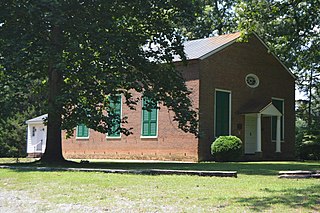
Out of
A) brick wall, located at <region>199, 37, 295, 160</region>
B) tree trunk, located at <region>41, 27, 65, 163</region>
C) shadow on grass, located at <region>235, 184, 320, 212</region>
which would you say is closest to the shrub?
brick wall, located at <region>199, 37, 295, 160</region>

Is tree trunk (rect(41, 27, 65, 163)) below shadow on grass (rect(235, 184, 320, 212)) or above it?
above

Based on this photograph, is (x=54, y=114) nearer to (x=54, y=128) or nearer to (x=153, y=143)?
(x=54, y=128)

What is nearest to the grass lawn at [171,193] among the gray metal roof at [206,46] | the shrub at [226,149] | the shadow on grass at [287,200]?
the shadow on grass at [287,200]

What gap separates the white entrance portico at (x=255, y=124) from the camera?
26.9 m

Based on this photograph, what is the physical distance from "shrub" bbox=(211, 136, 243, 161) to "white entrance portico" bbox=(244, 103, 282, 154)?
3.08 m

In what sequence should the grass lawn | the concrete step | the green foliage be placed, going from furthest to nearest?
the green foliage, the concrete step, the grass lawn

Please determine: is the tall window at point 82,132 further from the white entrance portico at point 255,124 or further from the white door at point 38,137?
the white entrance portico at point 255,124

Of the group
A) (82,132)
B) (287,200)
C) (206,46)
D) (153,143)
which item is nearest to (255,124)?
(206,46)

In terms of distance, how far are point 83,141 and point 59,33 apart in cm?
1491

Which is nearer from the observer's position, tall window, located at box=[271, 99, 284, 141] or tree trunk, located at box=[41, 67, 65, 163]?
tree trunk, located at box=[41, 67, 65, 163]

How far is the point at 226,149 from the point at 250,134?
4568 mm

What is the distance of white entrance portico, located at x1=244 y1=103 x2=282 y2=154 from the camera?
26.9 meters

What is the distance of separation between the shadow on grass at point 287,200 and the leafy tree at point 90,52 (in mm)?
9159

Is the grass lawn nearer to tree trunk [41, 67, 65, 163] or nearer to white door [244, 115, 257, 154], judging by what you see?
tree trunk [41, 67, 65, 163]
